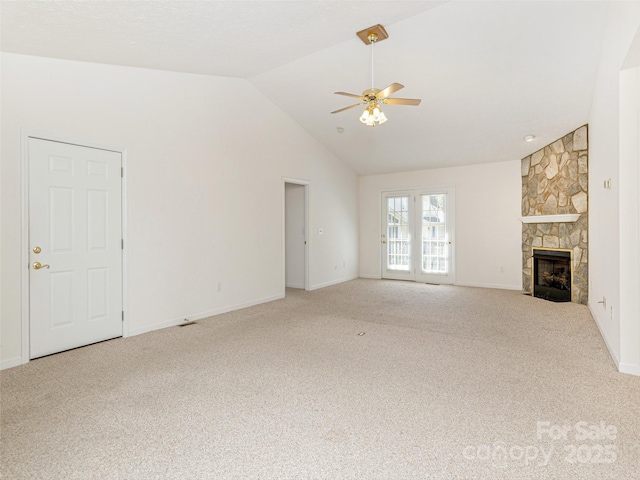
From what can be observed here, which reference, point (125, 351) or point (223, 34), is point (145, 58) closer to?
point (223, 34)

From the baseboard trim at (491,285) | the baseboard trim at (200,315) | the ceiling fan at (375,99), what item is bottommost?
the baseboard trim at (200,315)

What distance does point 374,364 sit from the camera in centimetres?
324

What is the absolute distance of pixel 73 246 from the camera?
3.70 m

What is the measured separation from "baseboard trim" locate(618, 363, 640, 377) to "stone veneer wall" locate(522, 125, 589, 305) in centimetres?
314

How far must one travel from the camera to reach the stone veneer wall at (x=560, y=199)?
5750 millimetres

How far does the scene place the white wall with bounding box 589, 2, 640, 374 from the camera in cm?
300

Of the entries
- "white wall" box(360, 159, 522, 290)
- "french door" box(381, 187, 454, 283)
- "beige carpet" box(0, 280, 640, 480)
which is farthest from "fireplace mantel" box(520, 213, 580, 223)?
"beige carpet" box(0, 280, 640, 480)

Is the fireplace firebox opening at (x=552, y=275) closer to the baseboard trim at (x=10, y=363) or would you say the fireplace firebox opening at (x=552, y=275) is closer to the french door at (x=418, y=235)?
the french door at (x=418, y=235)

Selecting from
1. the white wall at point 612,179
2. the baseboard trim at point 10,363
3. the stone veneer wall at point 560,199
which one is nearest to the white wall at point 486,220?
the stone veneer wall at point 560,199

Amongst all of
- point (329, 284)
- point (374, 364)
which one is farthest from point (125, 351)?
point (329, 284)

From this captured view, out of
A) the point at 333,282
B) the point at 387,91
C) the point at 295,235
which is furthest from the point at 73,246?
the point at 333,282

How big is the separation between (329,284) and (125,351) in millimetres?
4646

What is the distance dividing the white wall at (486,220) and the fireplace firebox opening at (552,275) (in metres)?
0.46

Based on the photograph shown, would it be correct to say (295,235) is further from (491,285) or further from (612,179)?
(612,179)
